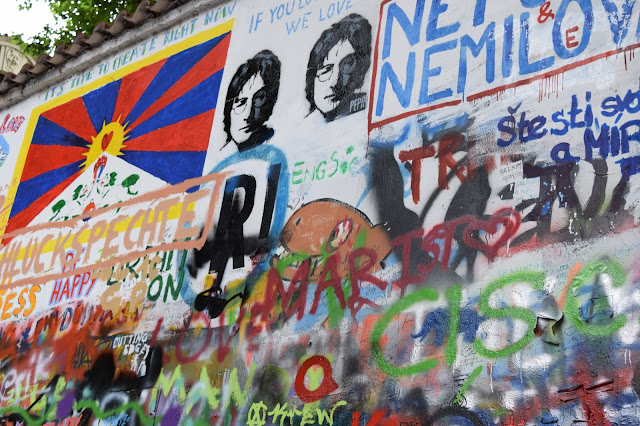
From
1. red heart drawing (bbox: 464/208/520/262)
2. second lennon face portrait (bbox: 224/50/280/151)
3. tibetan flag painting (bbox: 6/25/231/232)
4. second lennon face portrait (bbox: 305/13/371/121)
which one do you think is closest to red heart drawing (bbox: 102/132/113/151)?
tibetan flag painting (bbox: 6/25/231/232)

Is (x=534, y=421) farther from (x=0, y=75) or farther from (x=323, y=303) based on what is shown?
(x=0, y=75)

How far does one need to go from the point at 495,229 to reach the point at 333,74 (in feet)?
5.75

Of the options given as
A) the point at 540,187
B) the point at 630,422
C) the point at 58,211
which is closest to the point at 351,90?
the point at 540,187

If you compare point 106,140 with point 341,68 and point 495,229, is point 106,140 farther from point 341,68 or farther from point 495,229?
point 495,229

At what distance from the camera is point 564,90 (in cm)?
418

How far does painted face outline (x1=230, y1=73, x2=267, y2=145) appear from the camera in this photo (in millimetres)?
5730

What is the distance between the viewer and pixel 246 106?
5.82m

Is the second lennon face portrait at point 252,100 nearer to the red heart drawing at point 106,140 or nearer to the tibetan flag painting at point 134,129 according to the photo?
the tibetan flag painting at point 134,129

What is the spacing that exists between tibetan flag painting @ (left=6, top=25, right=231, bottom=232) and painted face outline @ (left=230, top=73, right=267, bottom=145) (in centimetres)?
25

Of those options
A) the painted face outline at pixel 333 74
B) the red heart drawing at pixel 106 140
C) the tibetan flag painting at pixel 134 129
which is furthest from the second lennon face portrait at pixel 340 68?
the red heart drawing at pixel 106 140

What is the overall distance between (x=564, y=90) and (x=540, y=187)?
0.53m

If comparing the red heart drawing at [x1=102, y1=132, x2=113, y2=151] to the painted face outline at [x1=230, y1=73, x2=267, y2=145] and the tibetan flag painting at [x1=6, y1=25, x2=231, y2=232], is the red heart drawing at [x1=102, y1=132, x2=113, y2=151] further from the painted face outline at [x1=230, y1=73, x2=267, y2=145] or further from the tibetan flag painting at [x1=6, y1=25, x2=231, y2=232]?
the painted face outline at [x1=230, y1=73, x2=267, y2=145]

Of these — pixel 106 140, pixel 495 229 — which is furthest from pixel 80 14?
pixel 495 229

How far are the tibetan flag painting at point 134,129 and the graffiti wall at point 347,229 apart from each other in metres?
0.02
